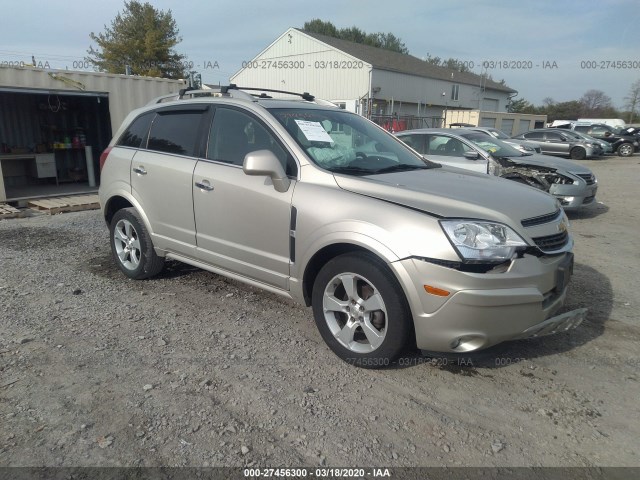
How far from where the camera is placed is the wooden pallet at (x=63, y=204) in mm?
9200

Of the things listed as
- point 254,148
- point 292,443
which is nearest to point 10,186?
point 254,148

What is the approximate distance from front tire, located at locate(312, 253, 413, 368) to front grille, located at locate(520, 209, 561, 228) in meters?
0.94

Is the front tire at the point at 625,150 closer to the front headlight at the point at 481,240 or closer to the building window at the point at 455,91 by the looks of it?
the building window at the point at 455,91

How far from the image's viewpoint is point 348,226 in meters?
3.13

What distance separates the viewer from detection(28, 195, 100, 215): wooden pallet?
9.20 m

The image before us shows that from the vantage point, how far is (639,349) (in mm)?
3654

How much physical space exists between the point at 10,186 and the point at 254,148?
1143 centimetres

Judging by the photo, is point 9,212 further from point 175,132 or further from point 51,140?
point 175,132

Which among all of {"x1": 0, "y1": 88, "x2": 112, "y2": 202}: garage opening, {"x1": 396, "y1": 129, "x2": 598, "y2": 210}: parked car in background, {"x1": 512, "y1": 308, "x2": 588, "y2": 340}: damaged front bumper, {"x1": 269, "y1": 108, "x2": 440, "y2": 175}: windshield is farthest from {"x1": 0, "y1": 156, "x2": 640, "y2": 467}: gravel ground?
{"x1": 0, "y1": 88, "x2": 112, "y2": 202}: garage opening

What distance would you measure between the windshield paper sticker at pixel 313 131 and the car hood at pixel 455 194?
1.74 feet

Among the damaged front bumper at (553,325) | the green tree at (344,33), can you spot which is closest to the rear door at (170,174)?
the damaged front bumper at (553,325)

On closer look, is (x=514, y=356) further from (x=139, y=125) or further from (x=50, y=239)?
(x=50, y=239)

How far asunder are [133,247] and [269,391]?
272 cm

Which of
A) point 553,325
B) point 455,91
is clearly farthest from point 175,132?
point 455,91
